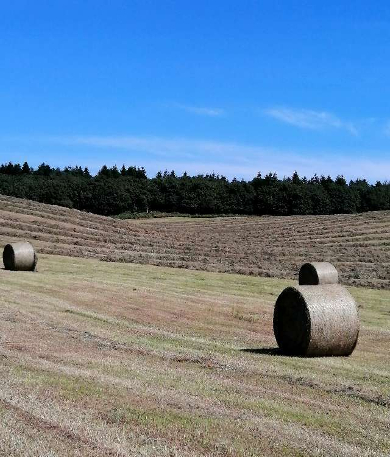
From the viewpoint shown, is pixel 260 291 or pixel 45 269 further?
pixel 45 269

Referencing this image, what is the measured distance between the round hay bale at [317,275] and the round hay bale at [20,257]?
11289 mm

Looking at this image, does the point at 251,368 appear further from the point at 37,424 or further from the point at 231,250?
the point at 231,250

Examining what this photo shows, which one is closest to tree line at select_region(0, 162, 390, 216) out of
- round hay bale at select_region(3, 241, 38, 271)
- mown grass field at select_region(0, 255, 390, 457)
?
round hay bale at select_region(3, 241, 38, 271)

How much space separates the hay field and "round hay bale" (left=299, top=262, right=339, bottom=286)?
3685mm

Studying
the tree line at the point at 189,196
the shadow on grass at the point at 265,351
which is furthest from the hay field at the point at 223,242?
the tree line at the point at 189,196

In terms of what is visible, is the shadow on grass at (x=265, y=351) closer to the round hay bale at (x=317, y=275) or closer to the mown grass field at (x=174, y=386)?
the mown grass field at (x=174, y=386)

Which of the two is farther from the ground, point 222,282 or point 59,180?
point 59,180

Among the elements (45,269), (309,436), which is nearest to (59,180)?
(45,269)

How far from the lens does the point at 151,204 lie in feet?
320

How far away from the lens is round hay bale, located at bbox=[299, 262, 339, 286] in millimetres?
28641

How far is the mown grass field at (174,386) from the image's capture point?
25.5ft

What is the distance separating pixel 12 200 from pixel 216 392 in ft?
162

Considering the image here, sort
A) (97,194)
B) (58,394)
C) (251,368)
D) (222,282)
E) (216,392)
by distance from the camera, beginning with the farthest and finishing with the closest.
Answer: (97,194)
(222,282)
(251,368)
(216,392)
(58,394)

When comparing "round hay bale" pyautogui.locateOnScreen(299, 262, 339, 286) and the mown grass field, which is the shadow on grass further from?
"round hay bale" pyautogui.locateOnScreen(299, 262, 339, 286)
